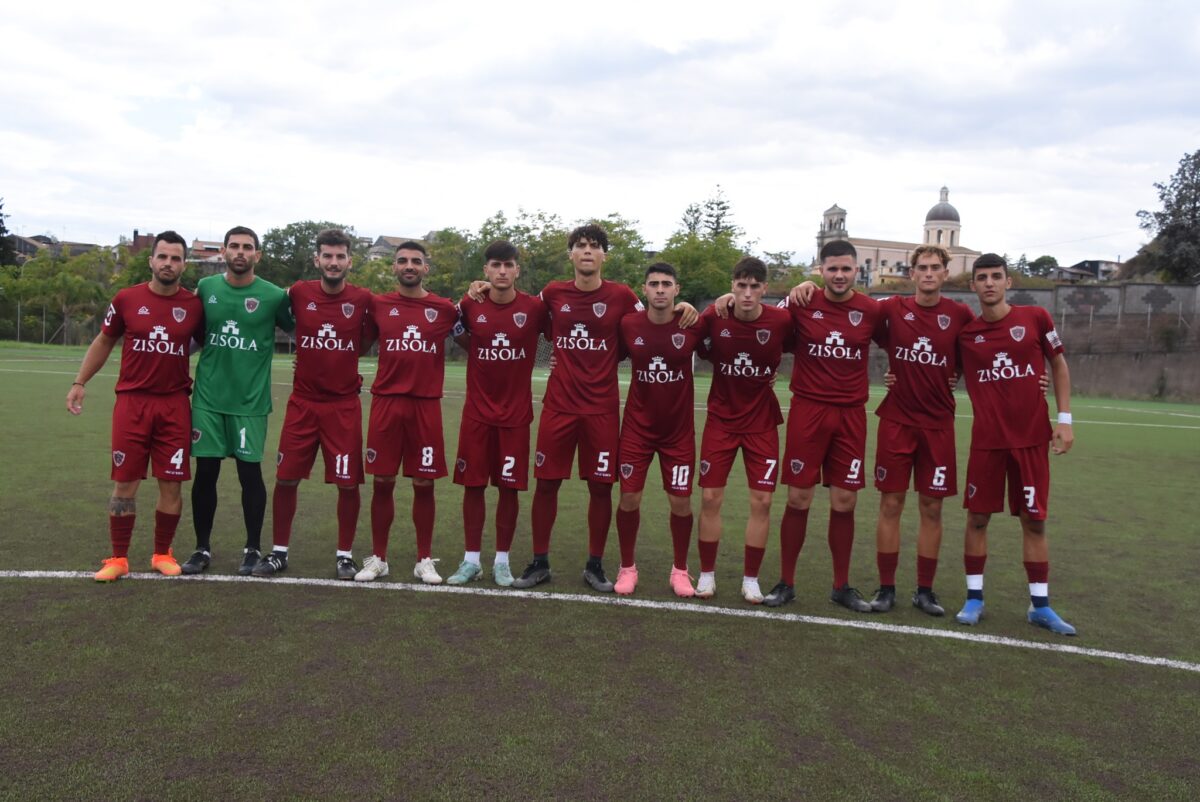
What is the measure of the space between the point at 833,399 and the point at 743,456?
0.66 metres

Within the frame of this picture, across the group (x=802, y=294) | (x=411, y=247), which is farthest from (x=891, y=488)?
(x=411, y=247)

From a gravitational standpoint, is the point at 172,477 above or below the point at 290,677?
above

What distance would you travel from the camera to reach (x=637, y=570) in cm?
655

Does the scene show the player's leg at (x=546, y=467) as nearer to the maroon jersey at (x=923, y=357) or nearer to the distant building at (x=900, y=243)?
the maroon jersey at (x=923, y=357)

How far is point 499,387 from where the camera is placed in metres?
6.18

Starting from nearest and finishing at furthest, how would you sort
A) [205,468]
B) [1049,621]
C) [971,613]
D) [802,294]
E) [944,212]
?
[1049,621] < [971,613] < [802,294] < [205,468] < [944,212]

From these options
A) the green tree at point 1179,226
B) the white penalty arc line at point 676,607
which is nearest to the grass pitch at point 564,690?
the white penalty arc line at point 676,607

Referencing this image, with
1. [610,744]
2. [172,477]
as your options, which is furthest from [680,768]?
[172,477]

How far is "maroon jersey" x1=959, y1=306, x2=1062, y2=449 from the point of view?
5.60 m

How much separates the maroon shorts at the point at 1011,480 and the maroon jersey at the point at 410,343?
3431mm

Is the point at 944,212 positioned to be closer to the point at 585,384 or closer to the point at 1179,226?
the point at 1179,226

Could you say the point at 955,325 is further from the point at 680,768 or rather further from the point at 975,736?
the point at 680,768

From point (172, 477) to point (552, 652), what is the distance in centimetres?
297

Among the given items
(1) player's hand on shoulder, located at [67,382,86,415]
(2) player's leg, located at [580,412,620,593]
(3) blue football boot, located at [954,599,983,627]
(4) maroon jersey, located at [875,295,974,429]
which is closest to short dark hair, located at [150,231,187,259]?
(1) player's hand on shoulder, located at [67,382,86,415]
